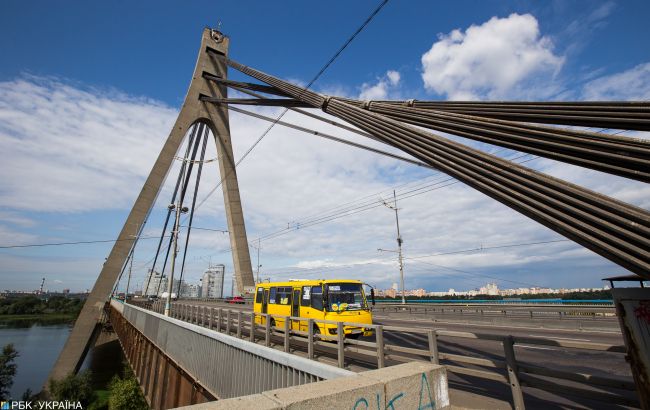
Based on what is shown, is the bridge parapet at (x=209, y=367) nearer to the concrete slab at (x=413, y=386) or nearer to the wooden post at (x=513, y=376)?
the concrete slab at (x=413, y=386)

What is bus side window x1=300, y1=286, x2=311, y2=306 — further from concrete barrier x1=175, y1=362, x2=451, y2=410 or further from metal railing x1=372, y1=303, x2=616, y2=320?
metal railing x1=372, y1=303, x2=616, y2=320

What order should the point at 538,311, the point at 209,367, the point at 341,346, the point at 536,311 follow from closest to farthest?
the point at 341,346, the point at 209,367, the point at 538,311, the point at 536,311

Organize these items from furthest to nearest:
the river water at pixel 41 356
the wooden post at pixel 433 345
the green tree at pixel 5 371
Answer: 1. the river water at pixel 41 356
2. the green tree at pixel 5 371
3. the wooden post at pixel 433 345

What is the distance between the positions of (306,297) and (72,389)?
26.8 m

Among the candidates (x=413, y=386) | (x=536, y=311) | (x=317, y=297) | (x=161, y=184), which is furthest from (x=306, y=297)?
(x=161, y=184)

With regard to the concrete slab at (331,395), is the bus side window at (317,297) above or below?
above

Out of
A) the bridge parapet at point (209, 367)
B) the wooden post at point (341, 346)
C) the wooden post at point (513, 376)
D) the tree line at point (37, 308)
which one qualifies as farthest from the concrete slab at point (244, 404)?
the tree line at point (37, 308)

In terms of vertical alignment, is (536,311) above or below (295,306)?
below

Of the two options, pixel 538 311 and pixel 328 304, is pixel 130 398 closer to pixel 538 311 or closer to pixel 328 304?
pixel 328 304

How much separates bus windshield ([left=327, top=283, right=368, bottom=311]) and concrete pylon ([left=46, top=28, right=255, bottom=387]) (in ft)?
56.3

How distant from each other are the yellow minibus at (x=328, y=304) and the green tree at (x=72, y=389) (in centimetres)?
2175

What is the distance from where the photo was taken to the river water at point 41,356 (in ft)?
151

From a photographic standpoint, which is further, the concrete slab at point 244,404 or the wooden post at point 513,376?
the wooden post at point 513,376

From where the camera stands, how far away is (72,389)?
88.7 ft
